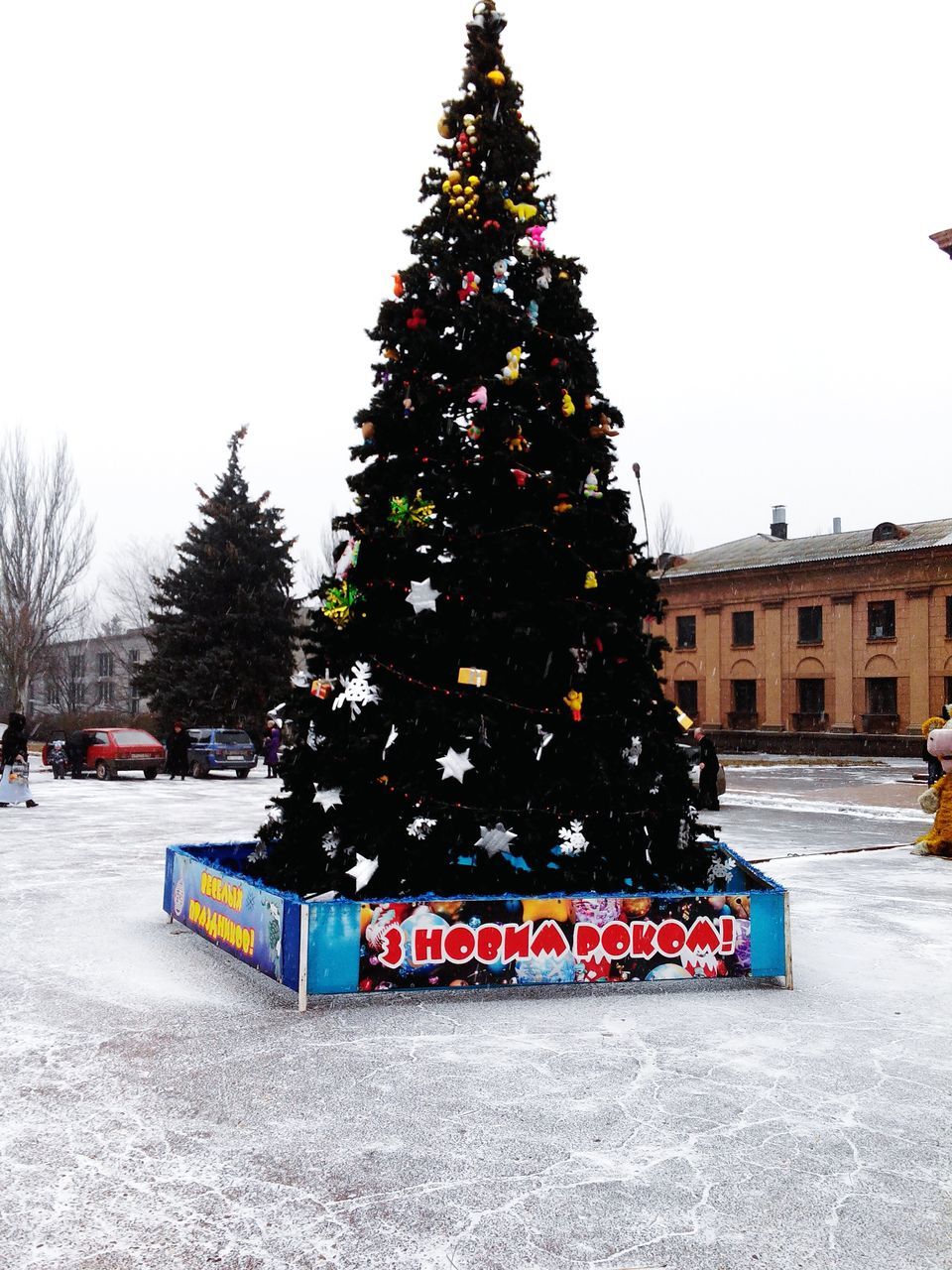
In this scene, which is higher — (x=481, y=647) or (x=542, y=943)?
(x=481, y=647)

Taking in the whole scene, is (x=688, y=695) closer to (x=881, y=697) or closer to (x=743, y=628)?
(x=743, y=628)

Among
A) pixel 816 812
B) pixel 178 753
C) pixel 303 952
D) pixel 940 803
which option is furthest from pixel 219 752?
pixel 303 952

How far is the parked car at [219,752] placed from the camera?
1220 inches

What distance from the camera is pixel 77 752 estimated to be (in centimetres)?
3078

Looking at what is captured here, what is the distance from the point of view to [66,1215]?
345cm

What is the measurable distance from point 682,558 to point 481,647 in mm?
52126

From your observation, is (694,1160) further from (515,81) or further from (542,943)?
(515,81)

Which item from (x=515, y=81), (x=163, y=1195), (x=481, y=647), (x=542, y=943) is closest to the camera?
(x=163, y=1195)

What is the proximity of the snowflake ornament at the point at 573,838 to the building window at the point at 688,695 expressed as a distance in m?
49.3

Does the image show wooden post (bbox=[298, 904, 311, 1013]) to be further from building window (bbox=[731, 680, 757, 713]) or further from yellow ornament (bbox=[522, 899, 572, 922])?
building window (bbox=[731, 680, 757, 713])

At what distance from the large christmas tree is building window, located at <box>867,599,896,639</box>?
43.4 meters

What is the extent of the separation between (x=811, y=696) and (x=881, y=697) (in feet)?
11.5

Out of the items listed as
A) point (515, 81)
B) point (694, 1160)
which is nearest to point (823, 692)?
point (515, 81)

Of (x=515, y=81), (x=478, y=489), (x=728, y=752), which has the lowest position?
(x=728, y=752)
